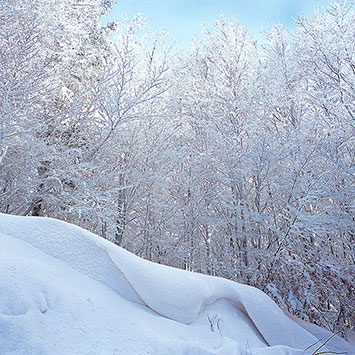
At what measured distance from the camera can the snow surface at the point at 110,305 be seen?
4.68 ft

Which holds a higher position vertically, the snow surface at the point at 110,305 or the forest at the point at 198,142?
the forest at the point at 198,142

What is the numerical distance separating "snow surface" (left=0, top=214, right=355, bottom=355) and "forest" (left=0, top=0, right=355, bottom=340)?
1.59m

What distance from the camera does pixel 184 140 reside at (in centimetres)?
862

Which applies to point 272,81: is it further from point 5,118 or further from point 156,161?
point 5,118

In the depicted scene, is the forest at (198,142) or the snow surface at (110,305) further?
the forest at (198,142)

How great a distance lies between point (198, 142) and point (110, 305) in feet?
22.9

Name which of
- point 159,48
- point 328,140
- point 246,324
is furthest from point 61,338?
point 159,48

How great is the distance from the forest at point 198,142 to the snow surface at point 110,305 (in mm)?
1585

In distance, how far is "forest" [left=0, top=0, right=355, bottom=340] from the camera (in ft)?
16.1

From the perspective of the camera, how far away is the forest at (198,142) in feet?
16.1

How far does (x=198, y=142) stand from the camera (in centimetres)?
846

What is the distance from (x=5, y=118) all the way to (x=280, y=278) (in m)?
4.67

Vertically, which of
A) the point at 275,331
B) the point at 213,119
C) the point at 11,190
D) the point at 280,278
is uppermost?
the point at 213,119

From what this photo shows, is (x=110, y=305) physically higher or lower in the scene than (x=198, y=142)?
lower
